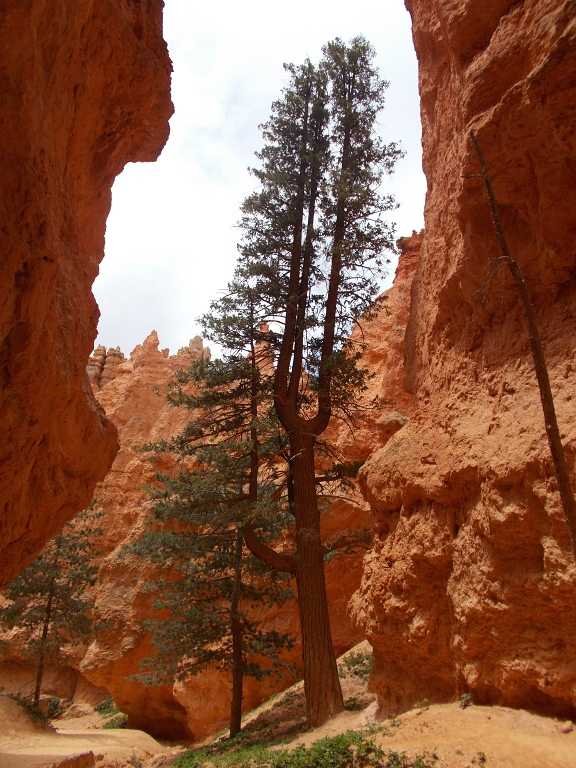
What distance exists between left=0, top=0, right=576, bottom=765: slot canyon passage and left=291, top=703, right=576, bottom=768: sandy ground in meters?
0.30

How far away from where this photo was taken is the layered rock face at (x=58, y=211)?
5336 millimetres

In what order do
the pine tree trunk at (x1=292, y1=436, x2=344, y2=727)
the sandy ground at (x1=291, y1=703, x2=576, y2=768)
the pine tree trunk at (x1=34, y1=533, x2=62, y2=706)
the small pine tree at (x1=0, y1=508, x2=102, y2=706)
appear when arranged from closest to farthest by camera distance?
the sandy ground at (x1=291, y1=703, x2=576, y2=768) → the pine tree trunk at (x1=292, y1=436, x2=344, y2=727) → the pine tree trunk at (x1=34, y1=533, x2=62, y2=706) → the small pine tree at (x1=0, y1=508, x2=102, y2=706)

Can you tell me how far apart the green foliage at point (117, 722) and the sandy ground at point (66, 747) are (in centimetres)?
459

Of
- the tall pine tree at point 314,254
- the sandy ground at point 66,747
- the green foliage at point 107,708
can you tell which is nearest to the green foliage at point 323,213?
the tall pine tree at point 314,254

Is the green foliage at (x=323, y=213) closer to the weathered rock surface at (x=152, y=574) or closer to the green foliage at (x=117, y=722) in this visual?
the weathered rock surface at (x=152, y=574)

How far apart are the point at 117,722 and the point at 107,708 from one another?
2.31m

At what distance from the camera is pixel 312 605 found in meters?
10.1

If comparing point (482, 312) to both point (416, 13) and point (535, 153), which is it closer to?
point (535, 153)

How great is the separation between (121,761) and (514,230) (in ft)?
48.4

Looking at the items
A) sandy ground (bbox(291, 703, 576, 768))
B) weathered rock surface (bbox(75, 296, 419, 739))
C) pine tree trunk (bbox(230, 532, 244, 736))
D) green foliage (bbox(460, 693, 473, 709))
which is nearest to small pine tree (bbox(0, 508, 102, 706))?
weathered rock surface (bbox(75, 296, 419, 739))

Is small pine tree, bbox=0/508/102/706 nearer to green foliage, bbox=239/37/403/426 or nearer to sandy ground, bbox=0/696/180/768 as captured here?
sandy ground, bbox=0/696/180/768

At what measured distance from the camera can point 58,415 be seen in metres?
6.81

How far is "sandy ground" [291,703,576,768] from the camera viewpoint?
17.4ft

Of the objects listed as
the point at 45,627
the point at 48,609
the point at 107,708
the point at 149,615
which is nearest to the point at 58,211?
the point at 48,609
